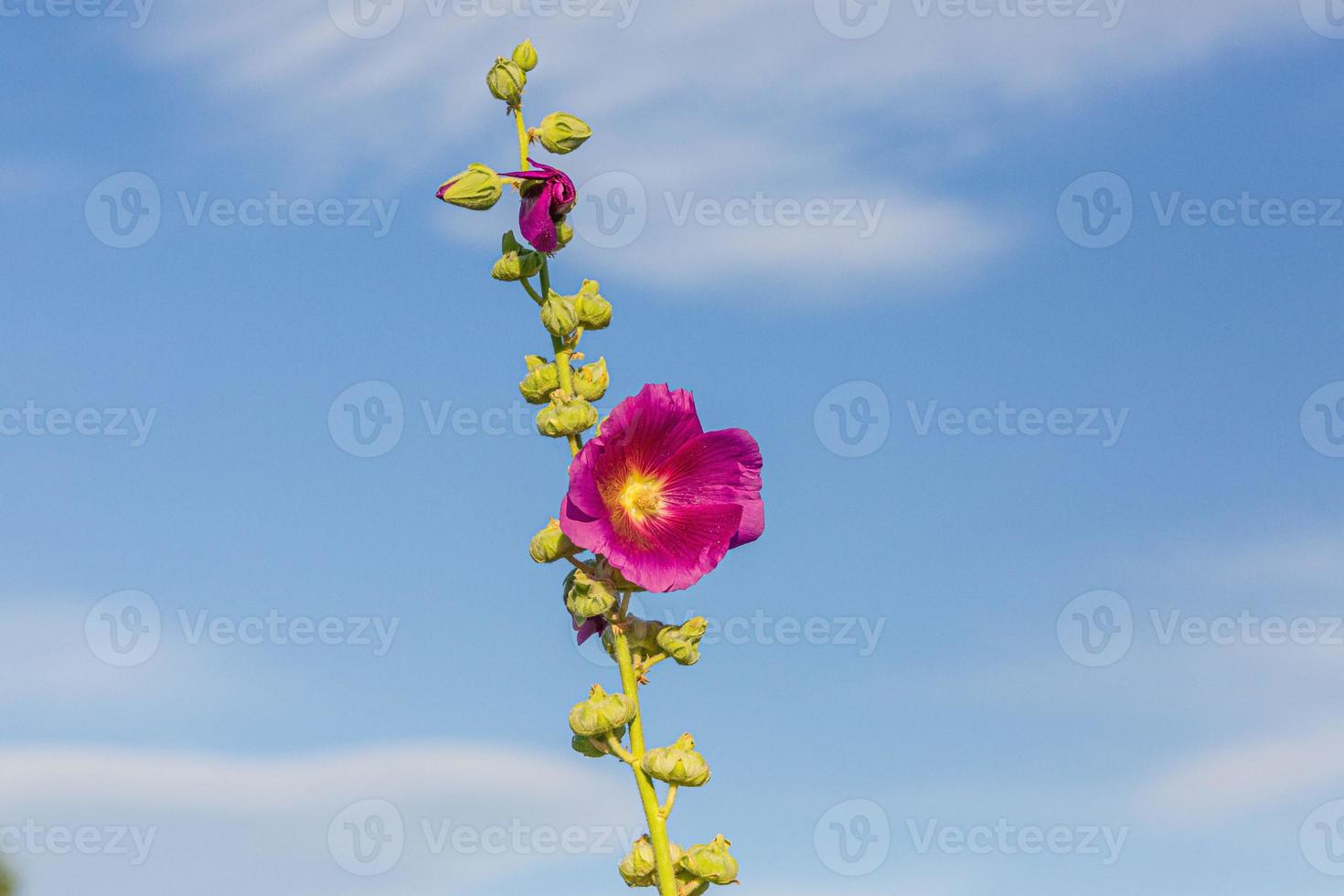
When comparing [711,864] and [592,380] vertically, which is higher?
[592,380]

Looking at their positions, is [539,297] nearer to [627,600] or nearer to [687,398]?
[687,398]

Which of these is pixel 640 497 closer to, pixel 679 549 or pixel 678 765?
pixel 679 549

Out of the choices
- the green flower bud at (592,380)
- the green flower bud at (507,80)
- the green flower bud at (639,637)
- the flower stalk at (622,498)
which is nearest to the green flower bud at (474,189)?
the flower stalk at (622,498)

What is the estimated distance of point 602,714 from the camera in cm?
403

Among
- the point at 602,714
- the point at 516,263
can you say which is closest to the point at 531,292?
the point at 516,263

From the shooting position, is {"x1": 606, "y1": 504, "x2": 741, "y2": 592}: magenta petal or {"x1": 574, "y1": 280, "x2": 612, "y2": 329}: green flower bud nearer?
{"x1": 606, "y1": 504, "x2": 741, "y2": 592}: magenta petal

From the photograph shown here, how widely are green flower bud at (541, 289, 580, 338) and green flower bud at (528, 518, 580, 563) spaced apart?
60 cm

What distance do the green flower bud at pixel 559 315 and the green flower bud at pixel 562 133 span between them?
1.75 ft

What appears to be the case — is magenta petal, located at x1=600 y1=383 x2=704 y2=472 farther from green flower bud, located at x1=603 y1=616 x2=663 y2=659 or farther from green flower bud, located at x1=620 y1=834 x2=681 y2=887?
green flower bud, located at x1=620 y1=834 x2=681 y2=887

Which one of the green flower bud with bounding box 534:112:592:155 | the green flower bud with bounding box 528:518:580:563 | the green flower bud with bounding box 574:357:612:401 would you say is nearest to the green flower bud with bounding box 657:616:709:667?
the green flower bud with bounding box 528:518:580:563

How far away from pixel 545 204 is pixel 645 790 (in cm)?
177

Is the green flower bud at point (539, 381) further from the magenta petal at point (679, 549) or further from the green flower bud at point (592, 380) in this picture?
the magenta petal at point (679, 549)

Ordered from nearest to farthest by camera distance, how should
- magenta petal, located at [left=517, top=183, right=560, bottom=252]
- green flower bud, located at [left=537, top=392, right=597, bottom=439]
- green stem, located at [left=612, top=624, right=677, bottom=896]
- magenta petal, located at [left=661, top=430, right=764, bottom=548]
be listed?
green stem, located at [left=612, top=624, right=677, bottom=896] → green flower bud, located at [left=537, top=392, right=597, bottom=439] → magenta petal, located at [left=517, top=183, right=560, bottom=252] → magenta petal, located at [left=661, top=430, right=764, bottom=548]

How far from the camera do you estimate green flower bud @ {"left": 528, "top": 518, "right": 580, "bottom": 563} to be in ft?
14.1
